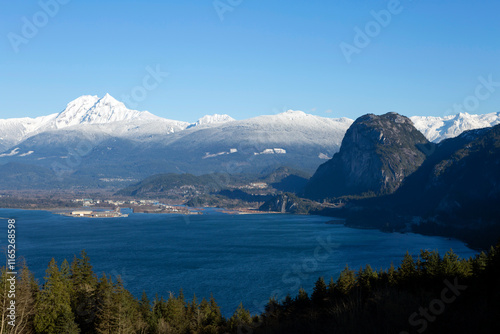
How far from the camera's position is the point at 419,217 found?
12962 centimetres

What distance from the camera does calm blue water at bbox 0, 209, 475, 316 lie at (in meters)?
55.6

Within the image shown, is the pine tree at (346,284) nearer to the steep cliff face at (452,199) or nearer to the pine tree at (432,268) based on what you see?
the pine tree at (432,268)

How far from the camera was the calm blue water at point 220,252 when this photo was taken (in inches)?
2189

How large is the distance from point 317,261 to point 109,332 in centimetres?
4843

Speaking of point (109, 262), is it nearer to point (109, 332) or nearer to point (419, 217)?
point (109, 332)

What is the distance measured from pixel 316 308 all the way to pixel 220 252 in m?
49.2

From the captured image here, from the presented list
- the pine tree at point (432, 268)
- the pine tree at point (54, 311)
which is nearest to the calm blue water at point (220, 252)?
the pine tree at point (432, 268)

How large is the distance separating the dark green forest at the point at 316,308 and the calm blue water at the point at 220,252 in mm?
11549

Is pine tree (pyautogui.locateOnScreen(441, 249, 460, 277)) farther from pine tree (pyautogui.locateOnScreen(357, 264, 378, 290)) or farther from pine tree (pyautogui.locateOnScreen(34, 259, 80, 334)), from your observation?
pine tree (pyautogui.locateOnScreen(34, 259, 80, 334))

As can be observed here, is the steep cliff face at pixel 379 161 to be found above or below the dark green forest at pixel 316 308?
above

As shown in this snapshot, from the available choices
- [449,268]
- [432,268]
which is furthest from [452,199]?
[449,268]

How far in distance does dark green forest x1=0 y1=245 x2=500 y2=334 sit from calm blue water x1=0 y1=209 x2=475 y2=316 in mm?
11549

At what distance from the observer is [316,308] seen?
3259 centimetres

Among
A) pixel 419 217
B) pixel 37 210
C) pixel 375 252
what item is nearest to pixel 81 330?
pixel 375 252
